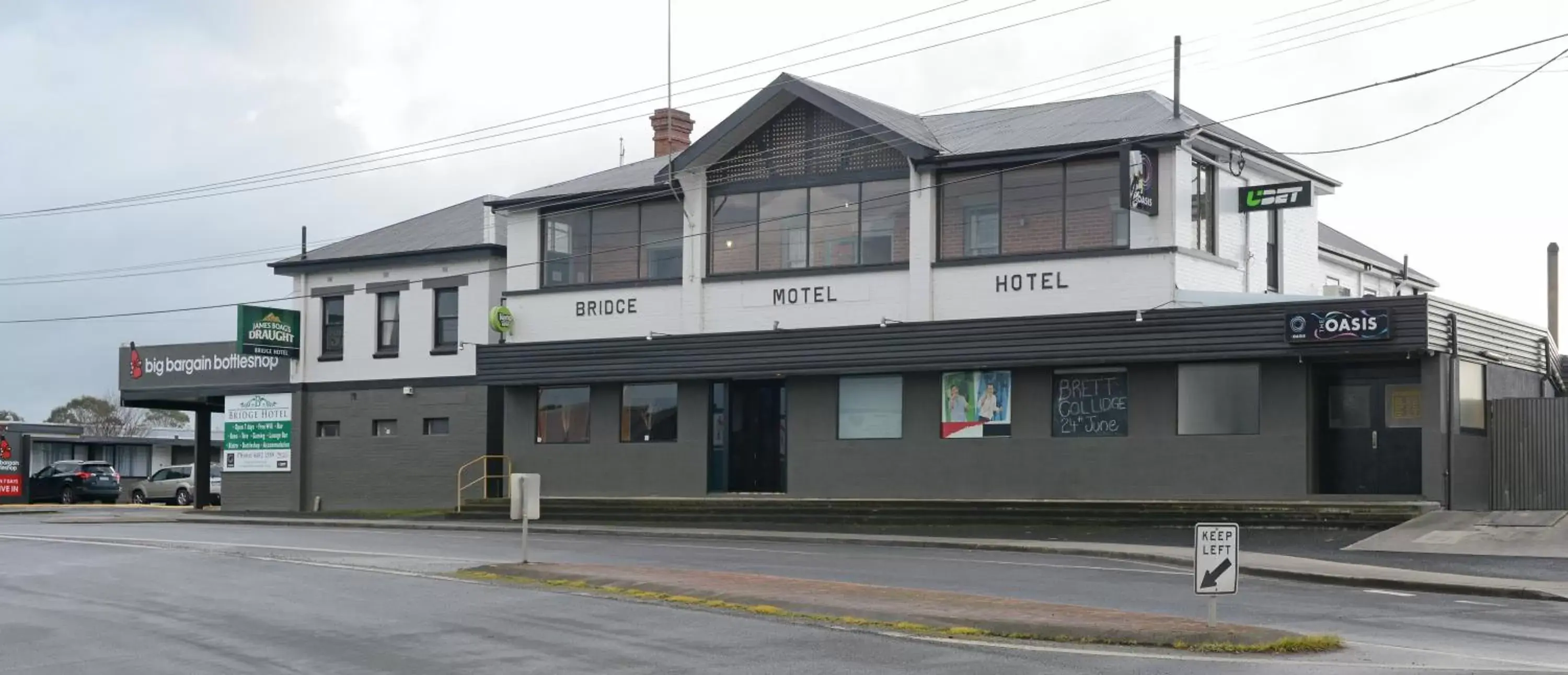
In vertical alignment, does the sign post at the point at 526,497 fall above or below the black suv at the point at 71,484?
above

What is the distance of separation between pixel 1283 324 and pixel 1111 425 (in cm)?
398

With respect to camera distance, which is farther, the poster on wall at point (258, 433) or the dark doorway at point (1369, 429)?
the poster on wall at point (258, 433)

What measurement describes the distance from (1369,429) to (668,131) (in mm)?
21377

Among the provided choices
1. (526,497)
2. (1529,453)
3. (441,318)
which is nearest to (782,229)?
(441,318)

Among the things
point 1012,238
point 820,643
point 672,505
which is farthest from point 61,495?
point 820,643

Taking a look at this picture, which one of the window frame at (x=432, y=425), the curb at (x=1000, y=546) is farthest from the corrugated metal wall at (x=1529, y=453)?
the window frame at (x=432, y=425)

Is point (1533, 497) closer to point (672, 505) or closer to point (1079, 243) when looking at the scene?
point (1079, 243)

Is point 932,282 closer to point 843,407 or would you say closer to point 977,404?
point 977,404

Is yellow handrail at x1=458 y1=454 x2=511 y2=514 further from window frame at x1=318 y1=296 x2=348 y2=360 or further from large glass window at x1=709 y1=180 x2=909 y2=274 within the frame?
large glass window at x1=709 y1=180 x2=909 y2=274

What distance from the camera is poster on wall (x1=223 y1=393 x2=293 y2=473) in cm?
4384

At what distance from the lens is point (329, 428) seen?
43.2 metres

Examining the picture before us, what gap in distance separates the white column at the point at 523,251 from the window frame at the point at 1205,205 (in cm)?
1569

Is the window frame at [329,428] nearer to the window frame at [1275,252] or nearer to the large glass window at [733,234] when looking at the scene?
the large glass window at [733,234]

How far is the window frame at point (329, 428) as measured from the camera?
141ft
